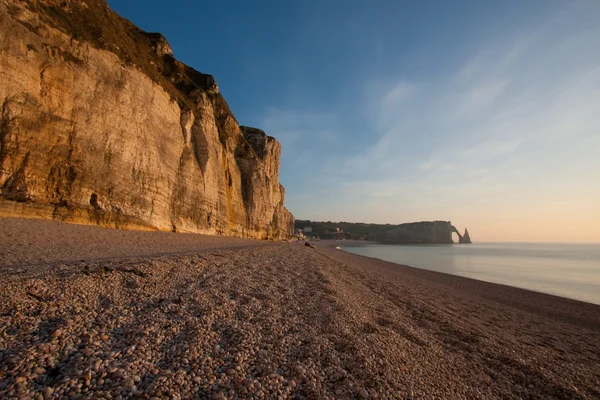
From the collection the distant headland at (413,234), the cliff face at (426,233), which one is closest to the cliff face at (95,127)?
the distant headland at (413,234)

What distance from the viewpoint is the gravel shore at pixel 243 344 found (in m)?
3.04

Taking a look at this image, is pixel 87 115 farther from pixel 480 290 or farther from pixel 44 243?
pixel 480 290

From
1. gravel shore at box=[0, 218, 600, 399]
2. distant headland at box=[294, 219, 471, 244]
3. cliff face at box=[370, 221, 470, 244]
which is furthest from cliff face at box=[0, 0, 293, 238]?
cliff face at box=[370, 221, 470, 244]

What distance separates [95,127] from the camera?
16266 millimetres

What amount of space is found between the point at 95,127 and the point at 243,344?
58.4 feet

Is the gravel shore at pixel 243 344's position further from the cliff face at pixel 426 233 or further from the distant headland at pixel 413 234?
the cliff face at pixel 426 233

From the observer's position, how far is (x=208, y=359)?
3.55m

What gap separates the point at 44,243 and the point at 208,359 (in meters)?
10.9

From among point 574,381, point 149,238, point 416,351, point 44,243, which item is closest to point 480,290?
point 574,381

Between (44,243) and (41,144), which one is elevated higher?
(41,144)

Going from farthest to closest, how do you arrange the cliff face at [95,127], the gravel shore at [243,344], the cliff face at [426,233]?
the cliff face at [426,233], the cliff face at [95,127], the gravel shore at [243,344]

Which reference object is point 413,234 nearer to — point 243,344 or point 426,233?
point 426,233

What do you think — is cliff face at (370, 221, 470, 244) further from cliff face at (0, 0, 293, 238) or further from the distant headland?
cliff face at (0, 0, 293, 238)

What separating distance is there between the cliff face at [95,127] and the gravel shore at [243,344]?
318 inches
